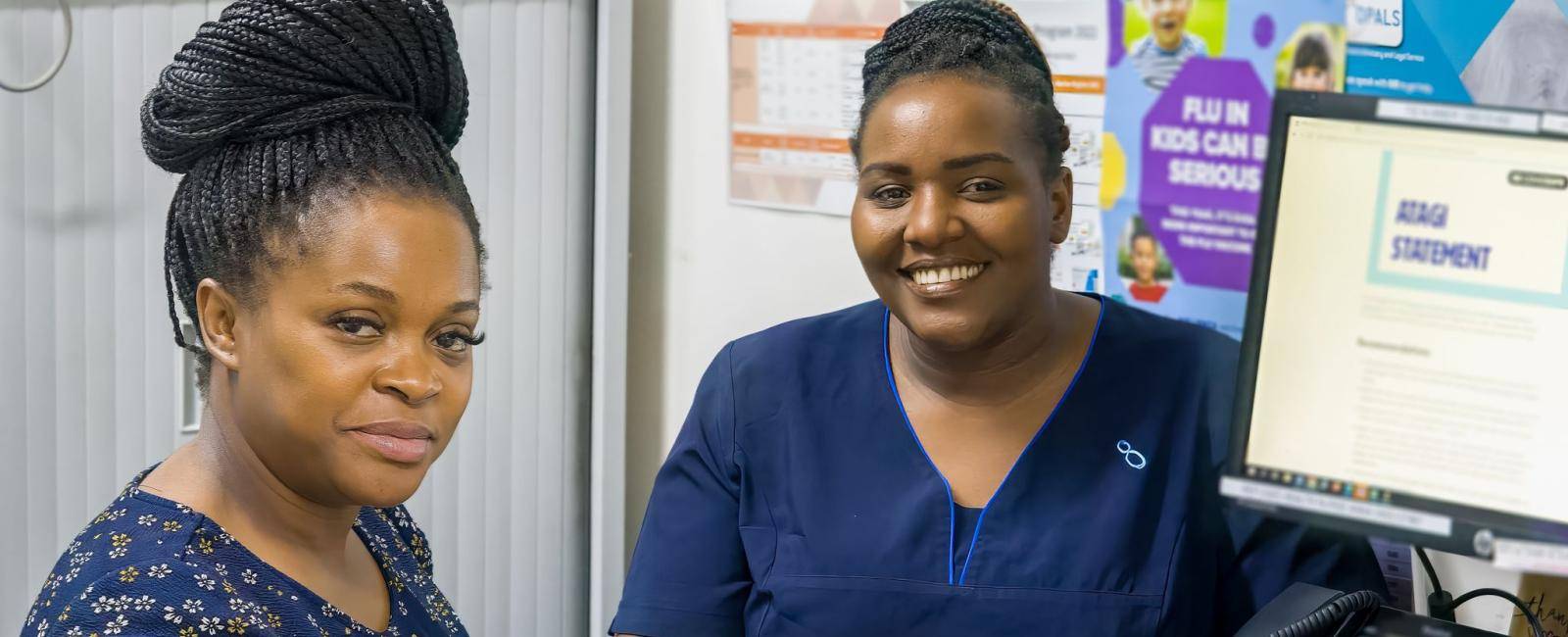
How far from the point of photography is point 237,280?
3.13 ft

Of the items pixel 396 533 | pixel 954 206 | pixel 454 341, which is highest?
pixel 954 206

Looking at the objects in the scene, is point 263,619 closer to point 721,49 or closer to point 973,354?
point 973,354

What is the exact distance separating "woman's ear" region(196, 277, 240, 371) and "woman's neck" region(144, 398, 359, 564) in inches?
1.7

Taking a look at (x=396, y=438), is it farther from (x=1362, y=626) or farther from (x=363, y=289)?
(x=1362, y=626)

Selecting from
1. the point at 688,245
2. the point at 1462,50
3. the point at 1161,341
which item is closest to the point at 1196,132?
the point at 1462,50

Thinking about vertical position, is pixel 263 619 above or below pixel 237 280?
below

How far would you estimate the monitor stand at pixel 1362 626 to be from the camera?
1.02 meters

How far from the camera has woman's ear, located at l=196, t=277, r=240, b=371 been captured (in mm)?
962

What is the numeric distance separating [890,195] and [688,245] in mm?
909

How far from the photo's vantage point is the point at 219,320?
3.18 feet

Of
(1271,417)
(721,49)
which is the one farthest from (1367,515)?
(721,49)

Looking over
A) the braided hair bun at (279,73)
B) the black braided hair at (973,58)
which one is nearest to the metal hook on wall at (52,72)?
the braided hair bun at (279,73)

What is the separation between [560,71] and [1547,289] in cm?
146

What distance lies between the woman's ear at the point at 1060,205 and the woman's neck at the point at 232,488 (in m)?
0.73
